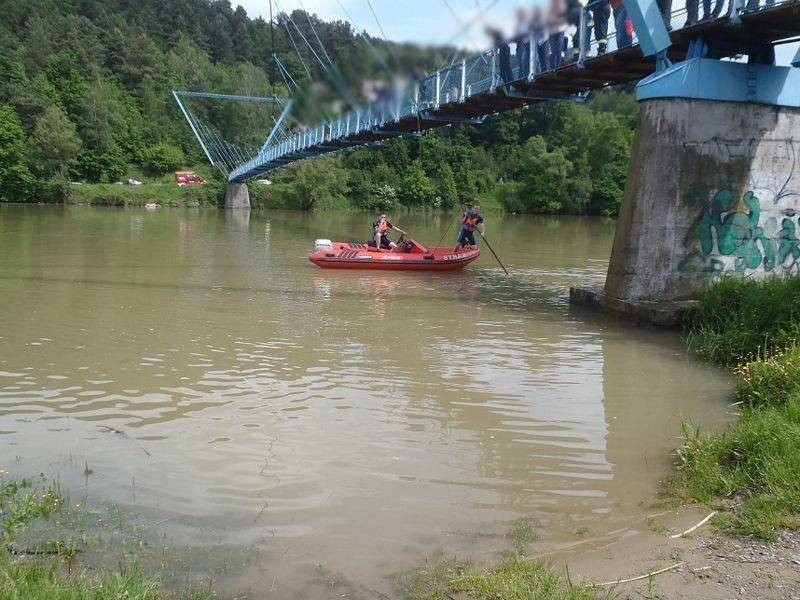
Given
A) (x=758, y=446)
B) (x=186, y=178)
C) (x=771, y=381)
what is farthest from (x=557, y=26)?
(x=186, y=178)

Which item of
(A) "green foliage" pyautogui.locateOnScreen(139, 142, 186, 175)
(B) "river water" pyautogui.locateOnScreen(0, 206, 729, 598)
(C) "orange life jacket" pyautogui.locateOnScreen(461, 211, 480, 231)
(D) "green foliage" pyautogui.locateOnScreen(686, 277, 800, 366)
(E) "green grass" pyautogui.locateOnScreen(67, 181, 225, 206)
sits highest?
(A) "green foliage" pyautogui.locateOnScreen(139, 142, 186, 175)

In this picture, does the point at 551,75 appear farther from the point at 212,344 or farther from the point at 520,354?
the point at 212,344

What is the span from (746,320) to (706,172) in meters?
3.22

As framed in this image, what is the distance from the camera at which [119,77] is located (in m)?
87.0

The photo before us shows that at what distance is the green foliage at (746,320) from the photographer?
345 inches

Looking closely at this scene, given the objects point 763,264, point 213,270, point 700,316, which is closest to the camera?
point 700,316

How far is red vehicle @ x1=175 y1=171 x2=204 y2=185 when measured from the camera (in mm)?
68250

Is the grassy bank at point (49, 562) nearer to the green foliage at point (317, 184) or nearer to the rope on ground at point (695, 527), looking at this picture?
the rope on ground at point (695, 527)

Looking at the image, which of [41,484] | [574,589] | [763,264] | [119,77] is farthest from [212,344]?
[119,77]

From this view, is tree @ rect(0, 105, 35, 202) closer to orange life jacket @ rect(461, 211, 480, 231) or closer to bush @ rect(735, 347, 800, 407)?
orange life jacket @ rect(461, 211, 480, 231)

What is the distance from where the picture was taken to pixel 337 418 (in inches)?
269

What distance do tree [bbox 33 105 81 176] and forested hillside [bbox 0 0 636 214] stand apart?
85 millimetres

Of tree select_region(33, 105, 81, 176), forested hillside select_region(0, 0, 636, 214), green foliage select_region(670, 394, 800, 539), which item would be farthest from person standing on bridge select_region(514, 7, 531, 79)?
tree select_region(33, 105, 81, 176)

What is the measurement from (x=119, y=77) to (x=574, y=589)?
9399 centimetres
